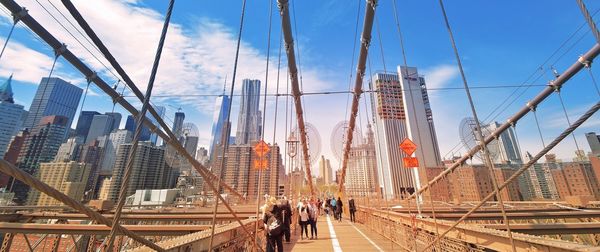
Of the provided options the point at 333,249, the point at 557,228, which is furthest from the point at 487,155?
the point at 333,249

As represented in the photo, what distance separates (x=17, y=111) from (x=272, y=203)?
24.1 m

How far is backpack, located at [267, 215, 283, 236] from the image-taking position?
20.2 feet

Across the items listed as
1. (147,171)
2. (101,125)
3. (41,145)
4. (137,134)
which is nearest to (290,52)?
(137,134)

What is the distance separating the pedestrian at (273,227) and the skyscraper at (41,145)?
2064 centimetres

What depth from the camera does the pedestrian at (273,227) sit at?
617cm

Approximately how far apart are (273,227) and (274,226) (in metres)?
0.04

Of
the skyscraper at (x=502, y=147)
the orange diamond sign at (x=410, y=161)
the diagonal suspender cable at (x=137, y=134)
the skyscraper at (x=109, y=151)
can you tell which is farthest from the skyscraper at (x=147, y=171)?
the skyscraper at (x=502, y=147)

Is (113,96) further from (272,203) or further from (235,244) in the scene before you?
(272,203)

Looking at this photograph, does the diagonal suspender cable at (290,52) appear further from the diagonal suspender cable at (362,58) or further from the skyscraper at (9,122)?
the skyscraper at (9,122)

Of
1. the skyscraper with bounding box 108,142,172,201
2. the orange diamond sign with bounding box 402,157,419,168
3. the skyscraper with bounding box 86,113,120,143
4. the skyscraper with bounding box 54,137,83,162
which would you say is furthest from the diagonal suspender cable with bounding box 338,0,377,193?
the skyscraper with bounding box 86,113,120,143

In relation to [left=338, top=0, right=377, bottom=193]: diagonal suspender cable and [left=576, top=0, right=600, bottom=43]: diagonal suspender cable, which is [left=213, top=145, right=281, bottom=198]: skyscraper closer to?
[left=338, top=0, right=377, bottom=193]: diagonal suspender cable

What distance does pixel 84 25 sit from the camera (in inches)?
83.6

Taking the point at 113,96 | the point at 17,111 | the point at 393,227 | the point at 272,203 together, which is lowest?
the point at 393,227

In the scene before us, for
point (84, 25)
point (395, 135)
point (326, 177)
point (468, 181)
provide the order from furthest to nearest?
1. point (326, 177)
2. point (395, 135)
3. point (468, 181)
4. point (84, 25)
